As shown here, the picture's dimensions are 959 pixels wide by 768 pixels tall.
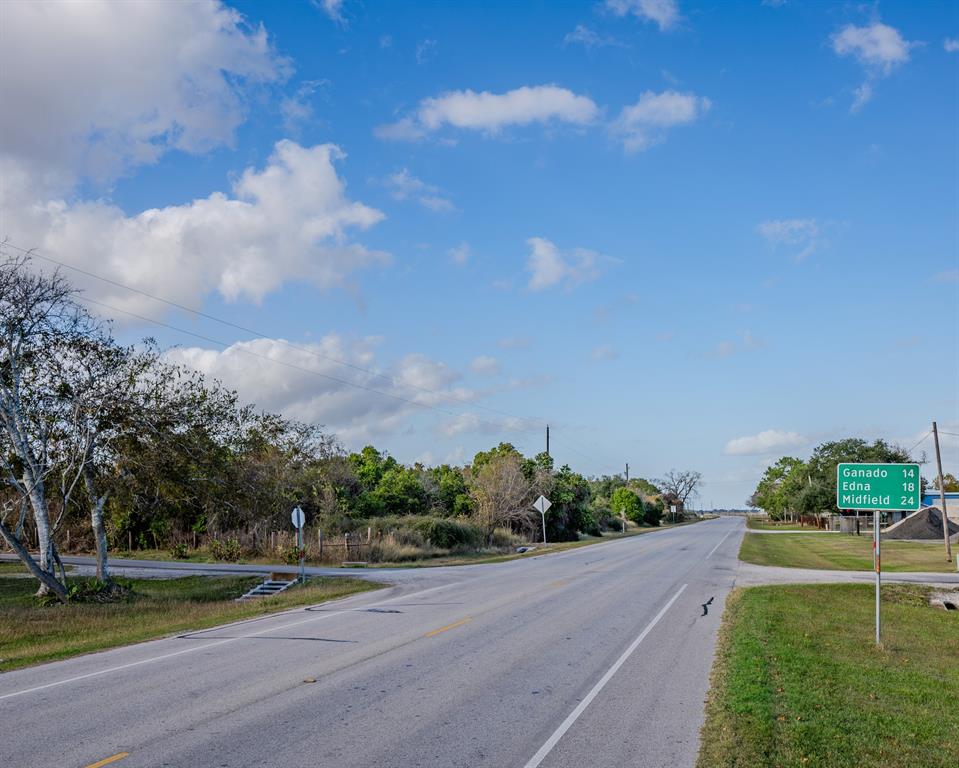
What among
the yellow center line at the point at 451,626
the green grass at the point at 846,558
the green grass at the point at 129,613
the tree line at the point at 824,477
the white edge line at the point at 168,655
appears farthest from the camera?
the tree line at the point at 824,477

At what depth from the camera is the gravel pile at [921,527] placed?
6350cm

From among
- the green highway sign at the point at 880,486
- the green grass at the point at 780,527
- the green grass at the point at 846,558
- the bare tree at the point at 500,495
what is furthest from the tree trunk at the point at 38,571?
the green grass at the point at 780,527

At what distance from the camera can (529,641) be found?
44.8 ft

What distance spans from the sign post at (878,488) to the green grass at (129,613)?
13373 millimetres

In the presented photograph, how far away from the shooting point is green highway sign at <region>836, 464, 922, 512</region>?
13844mm

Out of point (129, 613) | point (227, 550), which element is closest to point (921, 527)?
point (227, 550)

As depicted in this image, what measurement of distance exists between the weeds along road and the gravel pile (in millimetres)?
54698

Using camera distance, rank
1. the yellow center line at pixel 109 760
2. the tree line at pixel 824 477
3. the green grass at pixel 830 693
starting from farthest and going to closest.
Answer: the tree line at pixel 824 477
the green grass at pixel 830 693
the yellow center line at pixel 109 760

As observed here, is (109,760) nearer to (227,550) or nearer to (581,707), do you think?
(581,707)

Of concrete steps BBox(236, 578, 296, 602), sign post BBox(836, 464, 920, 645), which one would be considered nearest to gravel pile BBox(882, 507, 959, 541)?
concrete steps BBox(236, 578, 296, 602)

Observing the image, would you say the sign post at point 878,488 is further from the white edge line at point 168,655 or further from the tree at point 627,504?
the tree at point 627,504

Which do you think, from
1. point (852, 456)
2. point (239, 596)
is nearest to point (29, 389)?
point (239, 596)

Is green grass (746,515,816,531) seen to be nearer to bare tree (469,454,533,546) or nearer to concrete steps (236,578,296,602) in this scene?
bare tree (469,454,533,546)

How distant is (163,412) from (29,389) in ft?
12.4
